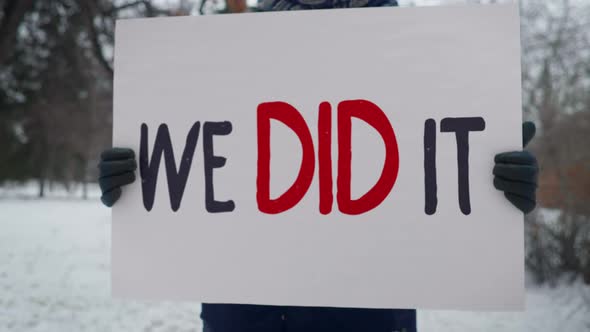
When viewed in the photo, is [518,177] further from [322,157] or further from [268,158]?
[268,158]

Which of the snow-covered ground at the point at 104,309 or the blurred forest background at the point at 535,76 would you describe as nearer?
the snow-covered ground at the point at 104,309

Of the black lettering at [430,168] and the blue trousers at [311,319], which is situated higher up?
the black lettering at [430,168]

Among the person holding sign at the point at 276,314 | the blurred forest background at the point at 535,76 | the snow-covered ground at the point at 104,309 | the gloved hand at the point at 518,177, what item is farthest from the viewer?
the blurred forest background at the point at 535,76

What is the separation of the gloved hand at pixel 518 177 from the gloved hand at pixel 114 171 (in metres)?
0.92

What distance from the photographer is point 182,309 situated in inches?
151

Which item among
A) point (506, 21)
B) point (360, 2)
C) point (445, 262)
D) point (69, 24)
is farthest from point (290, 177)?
point (69, 24)

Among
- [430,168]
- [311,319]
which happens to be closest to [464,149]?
[430,168]

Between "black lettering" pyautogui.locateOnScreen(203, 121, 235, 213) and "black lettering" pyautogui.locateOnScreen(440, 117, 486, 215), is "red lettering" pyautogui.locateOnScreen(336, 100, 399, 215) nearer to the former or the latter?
"black lettering" pyautogui.locateOnScreen(440, 117, 486, 215)

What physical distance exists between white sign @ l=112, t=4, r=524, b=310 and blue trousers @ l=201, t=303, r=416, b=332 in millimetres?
81

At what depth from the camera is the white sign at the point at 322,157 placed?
105cm

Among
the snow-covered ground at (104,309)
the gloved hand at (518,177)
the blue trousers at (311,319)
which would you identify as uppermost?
the gloved hand at (518,177)

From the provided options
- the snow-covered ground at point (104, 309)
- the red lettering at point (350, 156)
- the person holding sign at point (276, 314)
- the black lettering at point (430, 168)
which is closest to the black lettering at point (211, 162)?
the person holding sign at point (276, 314)

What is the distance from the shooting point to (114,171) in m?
1.08

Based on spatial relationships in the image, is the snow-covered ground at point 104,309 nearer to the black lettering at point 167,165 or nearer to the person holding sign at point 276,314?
the person holding sign at point 276,314
